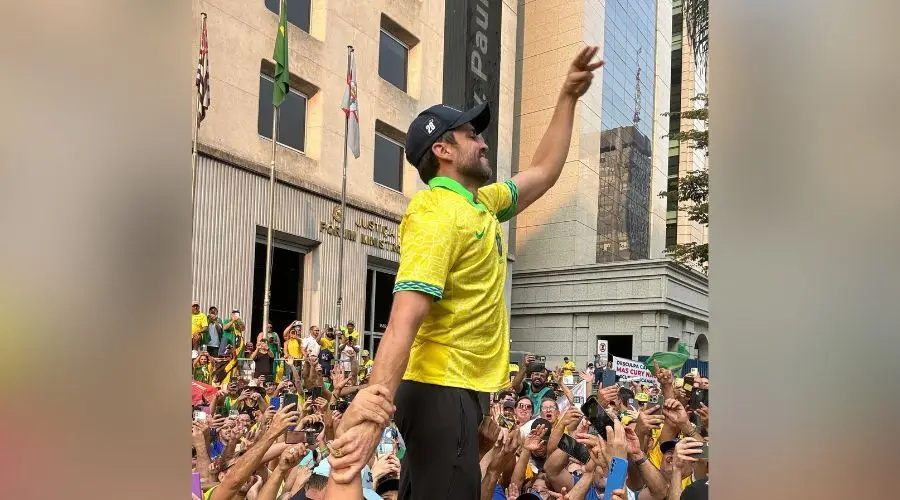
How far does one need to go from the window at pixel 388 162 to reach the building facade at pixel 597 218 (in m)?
7.89

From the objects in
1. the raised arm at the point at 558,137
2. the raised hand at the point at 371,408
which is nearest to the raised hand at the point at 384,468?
the raised arm at the point at 558,137

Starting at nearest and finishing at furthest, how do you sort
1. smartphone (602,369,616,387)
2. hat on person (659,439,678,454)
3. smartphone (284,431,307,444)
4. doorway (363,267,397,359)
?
smartphone (284,431,307,444)
hat on person (659,439,678,454)
smartphone (602,369,616,387)
doorway (363,267,397,359)

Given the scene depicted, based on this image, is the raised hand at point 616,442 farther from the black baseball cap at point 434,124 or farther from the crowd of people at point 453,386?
the black baseball cap at point 434,124

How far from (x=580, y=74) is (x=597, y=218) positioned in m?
30.4

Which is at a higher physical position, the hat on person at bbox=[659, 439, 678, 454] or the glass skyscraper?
the glass skyscraper

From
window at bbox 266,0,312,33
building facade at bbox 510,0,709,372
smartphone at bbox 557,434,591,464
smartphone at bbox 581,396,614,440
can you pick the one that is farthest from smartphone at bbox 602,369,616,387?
building facade at bbox 510,0,709,372

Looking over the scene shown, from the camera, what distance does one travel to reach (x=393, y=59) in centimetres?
2298

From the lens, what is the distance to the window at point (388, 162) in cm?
2225

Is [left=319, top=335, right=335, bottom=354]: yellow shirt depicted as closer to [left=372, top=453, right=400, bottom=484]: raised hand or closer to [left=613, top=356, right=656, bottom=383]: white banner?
[left=613, top=356, right=656, bottom=383]: white banner

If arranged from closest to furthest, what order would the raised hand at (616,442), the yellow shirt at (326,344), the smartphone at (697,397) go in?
the raised hand at (616,442) → the smartphone at (697,397) → the yellow shirt at (326,344)

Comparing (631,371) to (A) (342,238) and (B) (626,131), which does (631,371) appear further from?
(B) (626,131)

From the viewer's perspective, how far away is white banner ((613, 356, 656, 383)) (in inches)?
495
